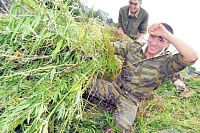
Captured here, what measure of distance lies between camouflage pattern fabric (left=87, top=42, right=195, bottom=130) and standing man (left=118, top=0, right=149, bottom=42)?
4.02 ft

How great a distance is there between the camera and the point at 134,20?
10.2 feet

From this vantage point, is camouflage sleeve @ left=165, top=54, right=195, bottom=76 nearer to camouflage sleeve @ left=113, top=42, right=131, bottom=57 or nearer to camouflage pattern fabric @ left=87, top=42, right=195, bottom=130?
camouflage pattern fabric @ left=87, top=42, right=195, bottom=130

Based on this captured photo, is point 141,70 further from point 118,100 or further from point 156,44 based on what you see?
point 118,100

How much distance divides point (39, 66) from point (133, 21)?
2.55 metres

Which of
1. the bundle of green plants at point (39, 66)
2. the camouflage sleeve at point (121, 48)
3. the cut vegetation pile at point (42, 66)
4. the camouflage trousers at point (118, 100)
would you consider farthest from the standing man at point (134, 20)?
the bundle of green plants at point (39, 66)

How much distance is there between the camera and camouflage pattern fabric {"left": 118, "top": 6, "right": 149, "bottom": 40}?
3.02 metres

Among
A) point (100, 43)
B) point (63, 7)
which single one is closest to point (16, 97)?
point (63, 7)

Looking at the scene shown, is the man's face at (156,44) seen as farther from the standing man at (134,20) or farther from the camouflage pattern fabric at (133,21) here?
the camouflage pattern fabric at (133,21)

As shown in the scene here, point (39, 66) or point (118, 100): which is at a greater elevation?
point (39, 66)

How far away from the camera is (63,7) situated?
966mm

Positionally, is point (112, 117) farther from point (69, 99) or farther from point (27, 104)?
point (27, 104)

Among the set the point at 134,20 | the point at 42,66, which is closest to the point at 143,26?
the point at 134,20

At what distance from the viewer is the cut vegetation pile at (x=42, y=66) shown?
35.8 inches

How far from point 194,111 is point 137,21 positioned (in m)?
1.94
